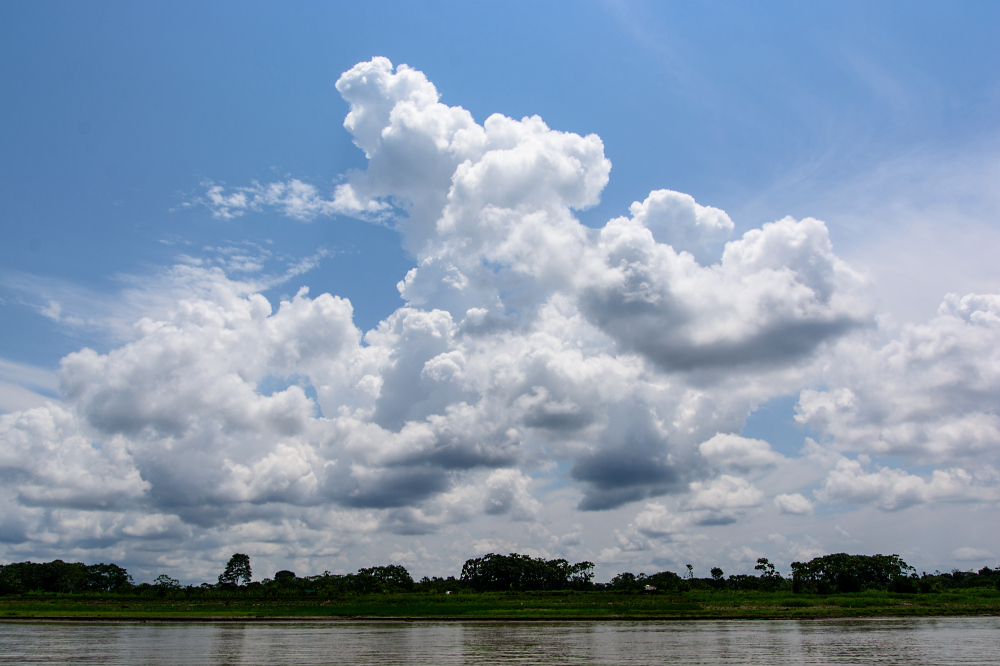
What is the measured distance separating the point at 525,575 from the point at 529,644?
478ft

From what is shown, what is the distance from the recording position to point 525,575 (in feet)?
620

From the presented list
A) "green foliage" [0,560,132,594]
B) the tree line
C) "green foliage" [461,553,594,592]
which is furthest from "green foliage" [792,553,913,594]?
"green foliage" [0,560,132,594]

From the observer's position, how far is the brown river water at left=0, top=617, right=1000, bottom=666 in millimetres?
40750

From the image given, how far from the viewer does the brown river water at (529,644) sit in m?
40.8

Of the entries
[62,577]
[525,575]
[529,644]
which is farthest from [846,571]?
[62,577]

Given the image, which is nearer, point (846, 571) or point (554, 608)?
point (554, 608)

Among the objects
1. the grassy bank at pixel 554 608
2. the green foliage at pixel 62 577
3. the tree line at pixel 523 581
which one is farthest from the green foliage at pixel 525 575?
the green foliage at pixel 62 577

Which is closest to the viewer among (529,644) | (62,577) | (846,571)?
(529,644)

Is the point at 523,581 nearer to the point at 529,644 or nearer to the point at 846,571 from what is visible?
the point at 846,571

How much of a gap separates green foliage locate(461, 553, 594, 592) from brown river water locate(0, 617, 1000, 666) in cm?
11479

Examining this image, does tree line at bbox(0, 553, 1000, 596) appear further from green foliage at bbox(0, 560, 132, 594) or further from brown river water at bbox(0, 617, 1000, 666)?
Answer: brown river water at bbox(0, 617, 1000, 666)

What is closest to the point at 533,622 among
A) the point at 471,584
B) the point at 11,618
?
the point at 11,618

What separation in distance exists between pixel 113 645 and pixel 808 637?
62393mm

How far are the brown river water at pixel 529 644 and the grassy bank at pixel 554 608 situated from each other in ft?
55.6
